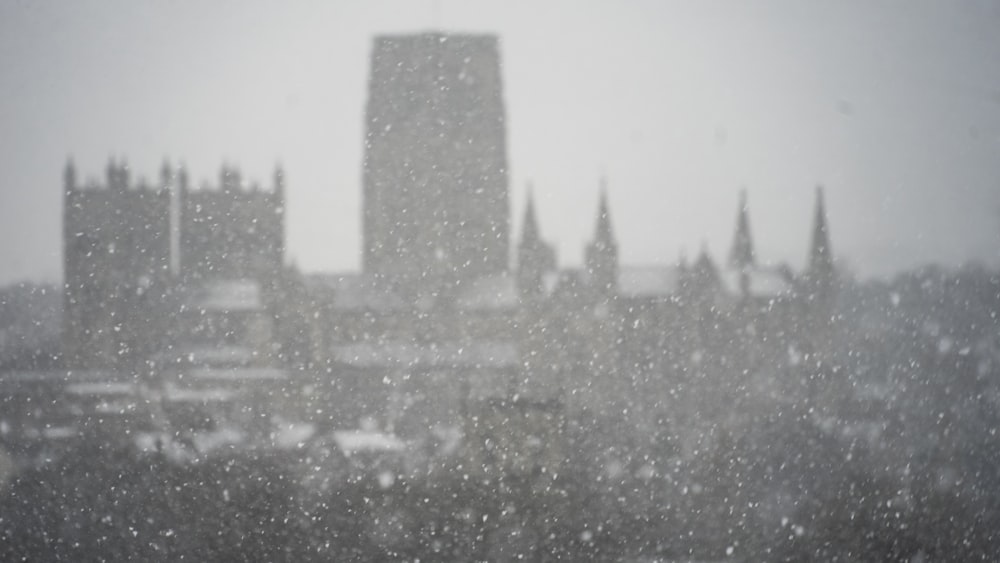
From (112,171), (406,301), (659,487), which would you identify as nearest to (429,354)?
(406,301)

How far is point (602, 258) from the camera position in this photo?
67 centimetres

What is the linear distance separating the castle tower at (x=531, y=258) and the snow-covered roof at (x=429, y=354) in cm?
6

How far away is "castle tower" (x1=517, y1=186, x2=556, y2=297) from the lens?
0.65 metres

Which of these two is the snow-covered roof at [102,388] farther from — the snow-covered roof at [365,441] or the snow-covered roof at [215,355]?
the snow-covered roof at [365,441]

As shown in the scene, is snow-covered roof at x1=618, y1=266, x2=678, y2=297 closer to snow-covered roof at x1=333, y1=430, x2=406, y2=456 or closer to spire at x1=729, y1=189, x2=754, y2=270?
spire at x1=729, y1=189, x2=754, y2=270

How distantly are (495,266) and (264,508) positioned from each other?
0.35 metres

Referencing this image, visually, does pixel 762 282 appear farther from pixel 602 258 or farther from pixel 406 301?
pixel 406 301

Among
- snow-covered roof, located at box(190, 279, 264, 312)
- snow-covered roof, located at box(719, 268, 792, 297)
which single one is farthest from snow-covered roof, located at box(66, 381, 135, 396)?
snow-covered roof, located at box(719, 268, 792, 297)

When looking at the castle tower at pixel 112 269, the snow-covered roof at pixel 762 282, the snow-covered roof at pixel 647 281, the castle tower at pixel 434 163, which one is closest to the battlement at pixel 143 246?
the castle tower at pixel 112 269

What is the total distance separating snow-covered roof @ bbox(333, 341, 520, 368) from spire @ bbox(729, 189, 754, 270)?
247mm

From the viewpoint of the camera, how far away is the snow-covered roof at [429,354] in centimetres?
67

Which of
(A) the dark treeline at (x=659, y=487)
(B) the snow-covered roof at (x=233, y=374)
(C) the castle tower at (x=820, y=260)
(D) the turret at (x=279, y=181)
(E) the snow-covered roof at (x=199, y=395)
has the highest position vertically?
(D) the turret at (x=279, y=181)

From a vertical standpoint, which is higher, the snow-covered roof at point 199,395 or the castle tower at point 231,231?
the castle tower at point 231,231

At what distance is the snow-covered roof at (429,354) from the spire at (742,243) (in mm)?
Result: 247
